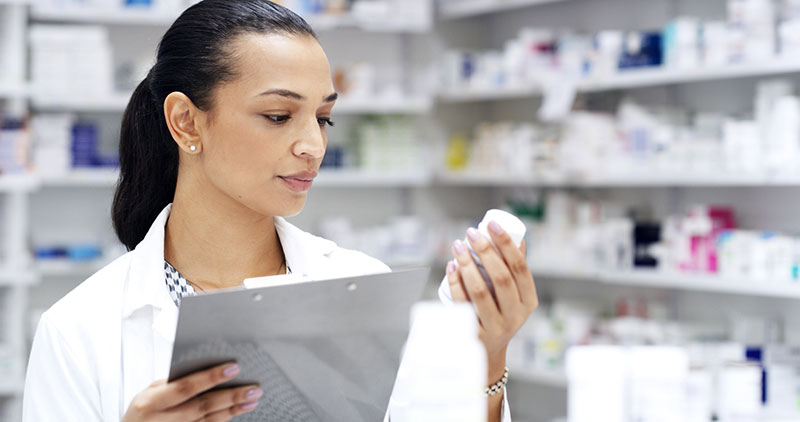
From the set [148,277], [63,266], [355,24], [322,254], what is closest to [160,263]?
[148,277]

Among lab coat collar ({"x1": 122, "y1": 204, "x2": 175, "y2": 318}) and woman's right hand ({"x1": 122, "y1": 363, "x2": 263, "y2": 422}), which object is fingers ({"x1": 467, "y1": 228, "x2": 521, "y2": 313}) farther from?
lab coat collar ({"x1": 122, "y1": 204, "x2": 175, "y2": 318})

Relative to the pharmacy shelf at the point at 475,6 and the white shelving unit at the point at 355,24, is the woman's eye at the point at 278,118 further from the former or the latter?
the pharmacy shelf at the point at 475,6

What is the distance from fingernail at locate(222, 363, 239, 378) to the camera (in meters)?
1.17

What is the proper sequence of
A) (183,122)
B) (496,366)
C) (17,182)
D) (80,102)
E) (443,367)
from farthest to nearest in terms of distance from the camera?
1. (80,102)
2. (17,182)
3. (183,122)
4. (496,366)
5. (443,367)

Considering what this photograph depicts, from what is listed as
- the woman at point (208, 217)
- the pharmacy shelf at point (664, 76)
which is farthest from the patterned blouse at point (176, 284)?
the pharmacy shelf at point (664, 76)

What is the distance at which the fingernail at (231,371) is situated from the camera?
46.0 inches

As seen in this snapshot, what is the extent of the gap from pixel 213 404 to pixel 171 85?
25.1 inches

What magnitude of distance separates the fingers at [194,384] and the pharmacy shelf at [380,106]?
3.23m

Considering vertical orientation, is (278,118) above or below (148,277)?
above

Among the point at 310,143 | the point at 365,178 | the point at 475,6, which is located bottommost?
the point at 365,178

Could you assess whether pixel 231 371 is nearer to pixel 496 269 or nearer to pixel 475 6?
pixel 496 269

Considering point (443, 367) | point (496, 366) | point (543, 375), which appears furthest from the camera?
point (543, 375)

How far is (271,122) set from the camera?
1.50 m

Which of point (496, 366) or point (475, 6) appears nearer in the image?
point (496, 366)
